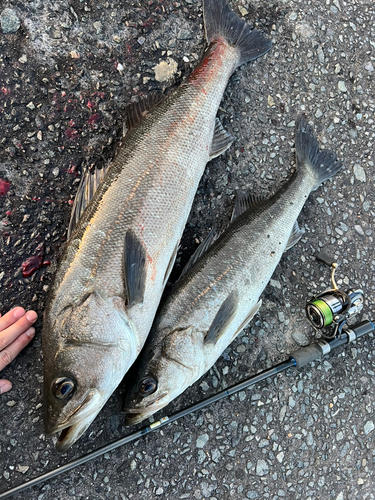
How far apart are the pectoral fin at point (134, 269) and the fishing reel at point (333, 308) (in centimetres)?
160

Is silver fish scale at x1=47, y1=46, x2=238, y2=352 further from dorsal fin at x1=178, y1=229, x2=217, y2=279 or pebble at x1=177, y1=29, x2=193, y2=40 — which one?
pebble at x1=177, y1=29, x2=193, y2=40

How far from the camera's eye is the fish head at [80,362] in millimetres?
2180

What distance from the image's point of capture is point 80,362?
7.19 feet

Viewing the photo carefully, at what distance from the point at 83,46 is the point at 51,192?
127 cm

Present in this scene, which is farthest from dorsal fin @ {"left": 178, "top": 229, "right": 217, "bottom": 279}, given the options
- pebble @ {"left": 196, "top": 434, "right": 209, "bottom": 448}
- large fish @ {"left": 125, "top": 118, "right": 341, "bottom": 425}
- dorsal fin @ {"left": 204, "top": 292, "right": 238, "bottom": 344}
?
pebble @ {"left": 196, "top": 434, "right": 209, "bottom": 448}

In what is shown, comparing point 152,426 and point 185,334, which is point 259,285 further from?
point 152,426

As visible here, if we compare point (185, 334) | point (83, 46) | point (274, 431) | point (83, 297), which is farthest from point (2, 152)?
point (274, 431)

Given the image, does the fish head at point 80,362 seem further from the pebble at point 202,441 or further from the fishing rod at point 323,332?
the pebble at point 202,441

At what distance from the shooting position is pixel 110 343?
2.26 meters

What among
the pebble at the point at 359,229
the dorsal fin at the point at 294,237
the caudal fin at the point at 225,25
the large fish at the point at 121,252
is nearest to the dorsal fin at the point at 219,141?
the large fish at the point at 121,252

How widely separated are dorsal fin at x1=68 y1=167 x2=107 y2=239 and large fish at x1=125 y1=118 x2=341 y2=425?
840mm

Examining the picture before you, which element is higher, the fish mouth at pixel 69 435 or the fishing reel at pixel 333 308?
the fishing reel at pixel 333 308

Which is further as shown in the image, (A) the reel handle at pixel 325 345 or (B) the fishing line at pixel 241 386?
(A) the reel handle at pixel 325 345

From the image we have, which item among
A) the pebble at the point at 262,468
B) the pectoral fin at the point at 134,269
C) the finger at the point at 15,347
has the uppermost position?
the pectoral fin at the point at 134,269
